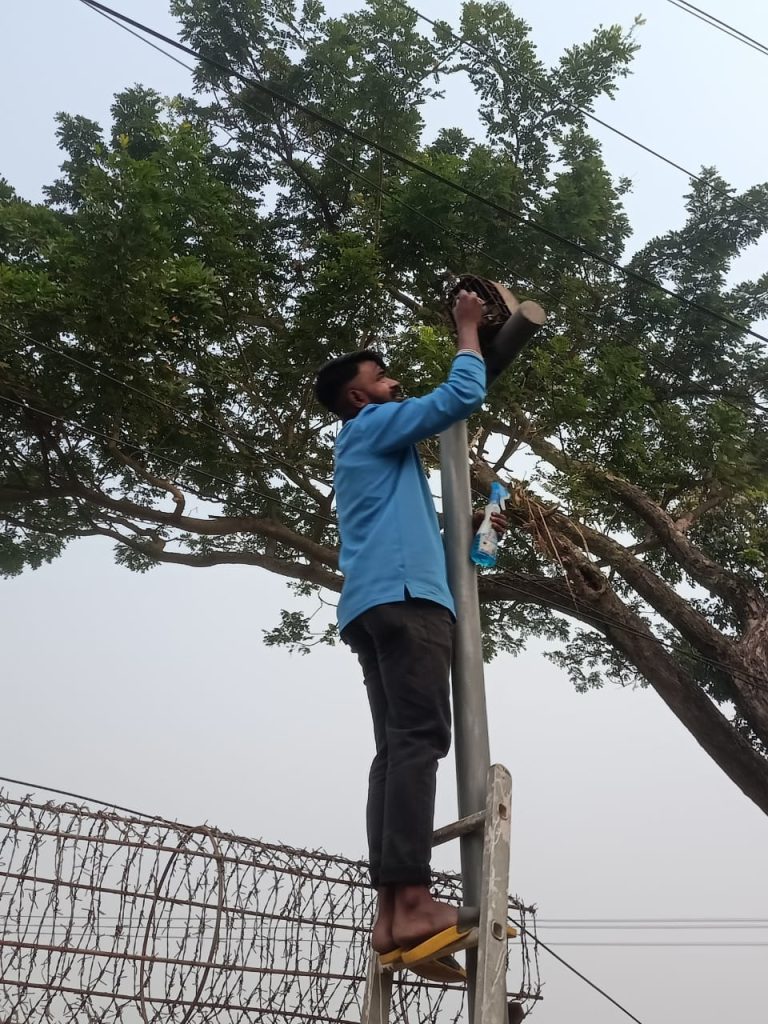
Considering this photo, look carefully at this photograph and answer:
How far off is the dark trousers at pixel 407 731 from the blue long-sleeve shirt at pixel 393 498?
0.07m

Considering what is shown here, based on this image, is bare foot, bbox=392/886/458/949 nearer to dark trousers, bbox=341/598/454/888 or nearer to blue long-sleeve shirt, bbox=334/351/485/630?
dark trousers, bbox=341/598/454/888

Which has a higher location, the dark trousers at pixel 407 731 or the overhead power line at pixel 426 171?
the overhead power line at pixel 426 171

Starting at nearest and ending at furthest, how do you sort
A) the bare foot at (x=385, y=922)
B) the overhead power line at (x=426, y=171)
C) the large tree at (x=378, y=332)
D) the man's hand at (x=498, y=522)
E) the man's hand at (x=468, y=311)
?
the bare foot at (x=385, y=922) < the man's hand at (x=498, y=522) < the man's hand at (x=468, y=311) < the overhead power line at (x=426, y=171) < the large tree at (x=378, y=332)

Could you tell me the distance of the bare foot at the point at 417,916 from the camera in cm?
251

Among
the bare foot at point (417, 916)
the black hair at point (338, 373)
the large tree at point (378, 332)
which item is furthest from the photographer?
the large tree at point (378, 332)

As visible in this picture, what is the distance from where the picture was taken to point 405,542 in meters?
2.87

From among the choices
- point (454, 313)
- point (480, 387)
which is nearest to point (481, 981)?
point (480, 387)

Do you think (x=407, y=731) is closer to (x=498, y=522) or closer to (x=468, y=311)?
(x=498, y=522)

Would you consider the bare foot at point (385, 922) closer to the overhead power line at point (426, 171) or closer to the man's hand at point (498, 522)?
the man's hand at point (498, 522)

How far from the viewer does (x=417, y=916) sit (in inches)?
99.5

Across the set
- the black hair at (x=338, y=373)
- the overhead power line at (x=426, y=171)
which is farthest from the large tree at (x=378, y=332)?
the black hair at (x=338, y=373)

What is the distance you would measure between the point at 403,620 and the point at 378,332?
6008mm

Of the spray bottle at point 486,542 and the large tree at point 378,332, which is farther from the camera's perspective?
the large tree at point 378,332

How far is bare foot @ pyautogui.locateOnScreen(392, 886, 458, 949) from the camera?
8.23 ft
